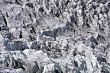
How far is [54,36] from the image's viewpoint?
43781 mm

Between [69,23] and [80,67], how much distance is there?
14.4m

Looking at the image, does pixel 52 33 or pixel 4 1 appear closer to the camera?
pixel 52 33

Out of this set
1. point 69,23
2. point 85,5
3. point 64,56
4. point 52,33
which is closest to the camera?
point 64,56

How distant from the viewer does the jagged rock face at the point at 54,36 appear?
1347 inches

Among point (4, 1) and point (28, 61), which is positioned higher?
point (4, 1)

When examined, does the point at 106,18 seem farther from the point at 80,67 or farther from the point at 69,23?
the point at 80,67

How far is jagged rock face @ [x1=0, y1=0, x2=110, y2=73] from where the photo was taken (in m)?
34.2

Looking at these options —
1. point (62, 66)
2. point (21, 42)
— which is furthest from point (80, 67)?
point (21, 42)

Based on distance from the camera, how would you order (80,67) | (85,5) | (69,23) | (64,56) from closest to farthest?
1. (80,67)
2. (64,56)
3. (69,23)
4. (85,5)

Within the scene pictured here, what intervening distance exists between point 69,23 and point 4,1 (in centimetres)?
1156

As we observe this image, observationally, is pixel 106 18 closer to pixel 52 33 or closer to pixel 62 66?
pixel 52 33

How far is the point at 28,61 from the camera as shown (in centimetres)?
3416

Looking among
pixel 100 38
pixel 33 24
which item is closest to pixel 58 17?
pixel 33 24

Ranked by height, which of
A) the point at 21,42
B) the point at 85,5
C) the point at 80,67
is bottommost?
the point at 80,67
